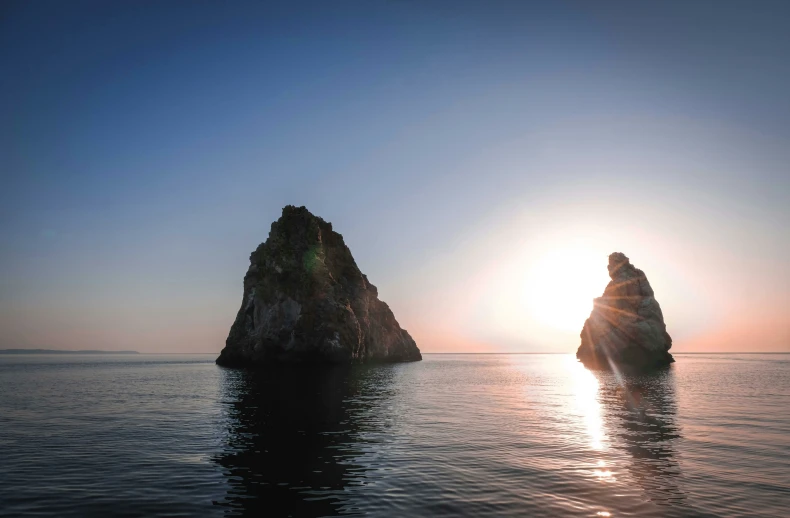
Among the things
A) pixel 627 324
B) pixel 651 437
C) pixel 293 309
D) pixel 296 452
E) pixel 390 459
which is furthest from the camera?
pixel 627 324

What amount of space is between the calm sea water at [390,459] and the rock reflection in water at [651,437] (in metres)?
0.11

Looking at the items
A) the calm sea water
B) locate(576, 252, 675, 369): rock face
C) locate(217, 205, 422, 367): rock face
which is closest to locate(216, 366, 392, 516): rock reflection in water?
the calm sea water

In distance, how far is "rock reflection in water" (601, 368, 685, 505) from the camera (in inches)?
622

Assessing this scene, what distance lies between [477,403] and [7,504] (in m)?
33.6

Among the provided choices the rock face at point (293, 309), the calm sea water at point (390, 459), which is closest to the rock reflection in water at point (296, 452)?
the calm sea water at point (390, 459)

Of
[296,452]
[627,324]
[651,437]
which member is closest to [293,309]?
[627,324]

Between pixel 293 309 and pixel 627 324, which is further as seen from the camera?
pixel 627 324

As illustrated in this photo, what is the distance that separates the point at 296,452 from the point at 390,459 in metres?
4.44

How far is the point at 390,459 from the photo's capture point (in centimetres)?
1952

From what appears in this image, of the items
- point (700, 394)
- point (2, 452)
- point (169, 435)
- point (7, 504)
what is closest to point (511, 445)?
point (169, 435)

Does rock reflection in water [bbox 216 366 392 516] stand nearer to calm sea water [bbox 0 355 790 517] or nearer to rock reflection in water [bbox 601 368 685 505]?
calm sea water [bbox 0 355 790 517]

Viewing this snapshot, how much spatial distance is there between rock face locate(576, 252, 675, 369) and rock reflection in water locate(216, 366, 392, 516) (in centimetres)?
8754

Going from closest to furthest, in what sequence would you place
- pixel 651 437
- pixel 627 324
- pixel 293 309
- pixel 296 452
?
pixel 296 452
pixel 651 437
pixel 293 309
pixel 627 324

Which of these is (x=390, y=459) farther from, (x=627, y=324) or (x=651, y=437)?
(x=627, y=324)
